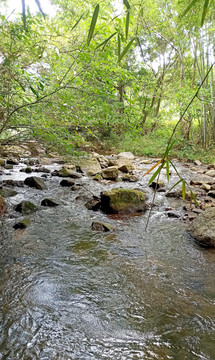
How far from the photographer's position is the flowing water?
1854 millimetres

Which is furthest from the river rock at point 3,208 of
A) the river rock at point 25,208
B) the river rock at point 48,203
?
the river rock at point 48,203

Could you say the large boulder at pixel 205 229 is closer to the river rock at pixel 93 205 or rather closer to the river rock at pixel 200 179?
the river rock at pixel 93 205

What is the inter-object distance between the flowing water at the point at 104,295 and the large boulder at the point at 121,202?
0.92 m

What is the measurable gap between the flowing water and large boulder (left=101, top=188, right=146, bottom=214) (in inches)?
36.1

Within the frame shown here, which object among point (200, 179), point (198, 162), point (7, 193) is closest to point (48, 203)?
point (7, 193)

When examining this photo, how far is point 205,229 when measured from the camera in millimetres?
3844

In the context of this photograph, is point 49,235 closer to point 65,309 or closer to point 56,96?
point 65,309

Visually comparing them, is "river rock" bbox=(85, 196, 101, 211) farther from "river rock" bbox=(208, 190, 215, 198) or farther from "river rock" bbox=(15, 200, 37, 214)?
"river rock" bbox=(208, 190, 215, 198)

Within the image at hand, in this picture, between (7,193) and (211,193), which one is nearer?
(7,193)

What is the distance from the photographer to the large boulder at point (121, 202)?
5.17m

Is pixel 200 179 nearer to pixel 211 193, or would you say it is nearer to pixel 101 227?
pixel 211 193

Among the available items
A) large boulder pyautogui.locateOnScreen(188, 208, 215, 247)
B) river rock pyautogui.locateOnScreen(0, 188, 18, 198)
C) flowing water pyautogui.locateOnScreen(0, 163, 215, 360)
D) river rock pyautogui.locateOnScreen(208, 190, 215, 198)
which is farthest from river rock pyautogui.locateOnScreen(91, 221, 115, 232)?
river rock pyautogui.locateOnScreen(208, 190, 215, 198)

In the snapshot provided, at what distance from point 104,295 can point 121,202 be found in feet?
9.48

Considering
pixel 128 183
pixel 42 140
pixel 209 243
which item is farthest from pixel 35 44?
pixel 128 183
